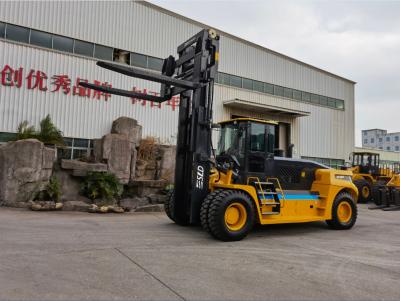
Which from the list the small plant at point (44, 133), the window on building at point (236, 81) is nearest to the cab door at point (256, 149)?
the small plant at point (44, 133)

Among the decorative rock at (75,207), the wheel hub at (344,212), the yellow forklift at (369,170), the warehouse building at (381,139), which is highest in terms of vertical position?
the warehouse building at (381,139)

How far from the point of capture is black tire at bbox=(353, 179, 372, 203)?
16609 mm

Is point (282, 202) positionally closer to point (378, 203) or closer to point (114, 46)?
point (378, 203)

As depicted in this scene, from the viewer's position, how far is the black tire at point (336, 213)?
882 cm

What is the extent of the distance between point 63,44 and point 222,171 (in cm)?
1090

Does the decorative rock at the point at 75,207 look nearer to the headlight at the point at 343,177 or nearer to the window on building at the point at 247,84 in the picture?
the headlight at the point at 343,177

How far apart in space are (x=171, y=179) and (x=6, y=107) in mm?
7234

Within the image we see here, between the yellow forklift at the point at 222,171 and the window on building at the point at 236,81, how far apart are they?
11595 mm

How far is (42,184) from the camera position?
11547 millimetres

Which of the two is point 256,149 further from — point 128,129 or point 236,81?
point 236,81

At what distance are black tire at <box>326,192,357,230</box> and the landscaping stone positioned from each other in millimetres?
9335

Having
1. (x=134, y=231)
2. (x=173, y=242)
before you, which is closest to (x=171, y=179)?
(x=134, y=231)

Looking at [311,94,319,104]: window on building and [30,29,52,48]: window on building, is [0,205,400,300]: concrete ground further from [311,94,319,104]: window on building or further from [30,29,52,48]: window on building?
[311,94,319,104]: window on building

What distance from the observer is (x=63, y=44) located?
48.4 ft
